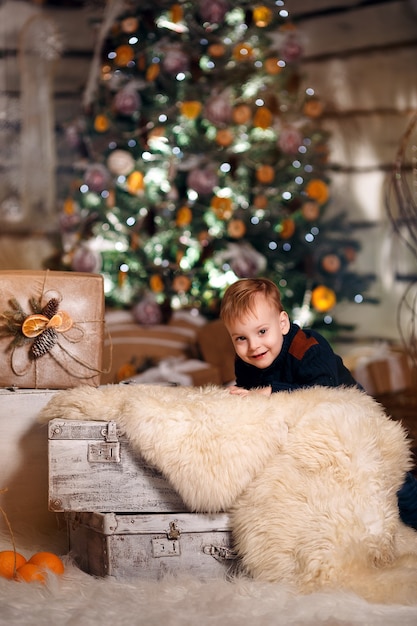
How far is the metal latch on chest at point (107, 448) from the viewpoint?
1.84 m

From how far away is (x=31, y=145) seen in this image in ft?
16.6

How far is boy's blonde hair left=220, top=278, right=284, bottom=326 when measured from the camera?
209 cm

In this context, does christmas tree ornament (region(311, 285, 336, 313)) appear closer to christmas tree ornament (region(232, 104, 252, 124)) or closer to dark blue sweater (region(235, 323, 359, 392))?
christmas tree ornament (region(232, 104, 252, 124))

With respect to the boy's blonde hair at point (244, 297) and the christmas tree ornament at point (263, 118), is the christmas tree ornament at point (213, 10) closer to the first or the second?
the christmas tree ornament at point (263, 118)

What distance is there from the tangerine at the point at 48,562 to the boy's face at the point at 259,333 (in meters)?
0.72

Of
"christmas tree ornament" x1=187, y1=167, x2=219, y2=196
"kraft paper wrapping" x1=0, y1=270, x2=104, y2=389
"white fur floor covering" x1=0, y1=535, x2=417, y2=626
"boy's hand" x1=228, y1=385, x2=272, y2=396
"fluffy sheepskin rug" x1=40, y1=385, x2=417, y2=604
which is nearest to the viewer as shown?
"white fur floor covering" x1=0, y1=535, x2=417, y2=626

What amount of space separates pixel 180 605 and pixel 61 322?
872mm

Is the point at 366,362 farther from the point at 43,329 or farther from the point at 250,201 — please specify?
the point at 43,329

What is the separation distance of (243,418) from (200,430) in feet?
0.34

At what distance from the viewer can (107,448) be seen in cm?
185

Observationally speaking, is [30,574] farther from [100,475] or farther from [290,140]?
[290,140]

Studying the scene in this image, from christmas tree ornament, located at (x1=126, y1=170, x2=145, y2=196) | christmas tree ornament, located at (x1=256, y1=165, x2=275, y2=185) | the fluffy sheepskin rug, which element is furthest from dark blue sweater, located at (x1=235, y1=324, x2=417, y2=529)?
christmas tree ornament, located at (x1=126, y1=170, x2=145, y2=196)

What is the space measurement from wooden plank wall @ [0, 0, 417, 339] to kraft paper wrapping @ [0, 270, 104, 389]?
2.63 metres

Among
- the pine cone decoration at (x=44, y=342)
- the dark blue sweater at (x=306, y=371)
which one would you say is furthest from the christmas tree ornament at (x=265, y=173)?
the pine cone decoration at (x=44, y=342)
